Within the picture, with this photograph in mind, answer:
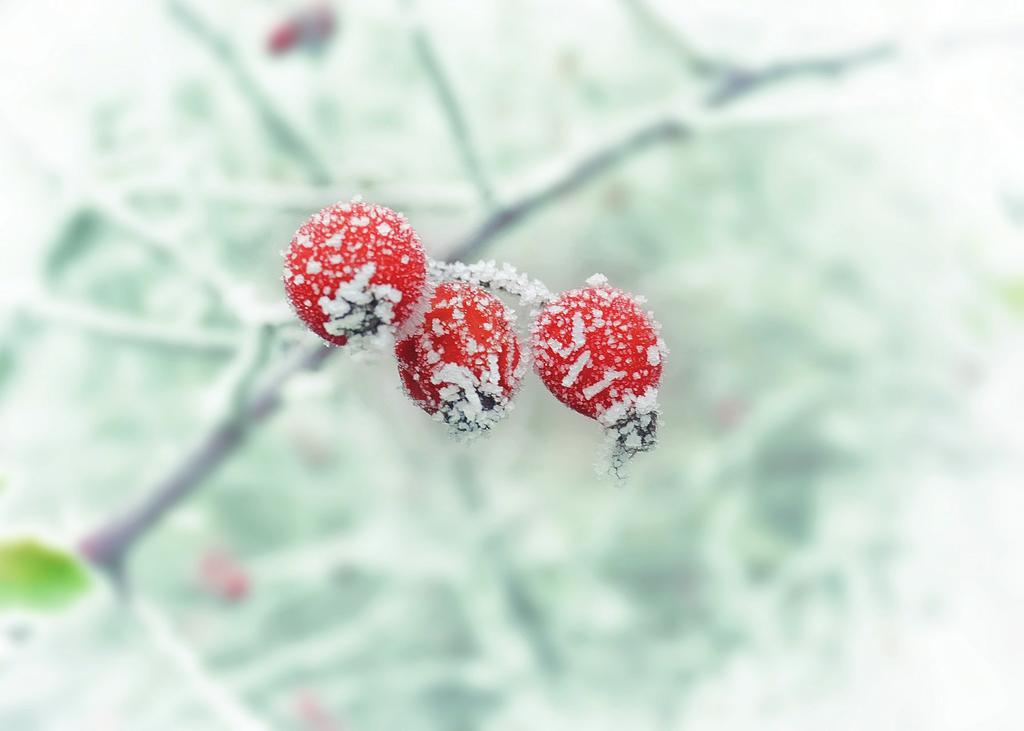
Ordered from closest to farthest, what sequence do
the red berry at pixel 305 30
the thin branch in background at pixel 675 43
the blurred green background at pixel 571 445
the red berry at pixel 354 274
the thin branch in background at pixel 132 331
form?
the red berry at pixel 354 274
the thin branch in background at pixel 132 331
the thin branch in background at pixel 675 43
the red berry at pixel 305 30
the blurred green background at pixel 571 445

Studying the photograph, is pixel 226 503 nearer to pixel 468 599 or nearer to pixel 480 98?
pixel 468 599

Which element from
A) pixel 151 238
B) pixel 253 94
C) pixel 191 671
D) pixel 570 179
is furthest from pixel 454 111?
pixel 191 671

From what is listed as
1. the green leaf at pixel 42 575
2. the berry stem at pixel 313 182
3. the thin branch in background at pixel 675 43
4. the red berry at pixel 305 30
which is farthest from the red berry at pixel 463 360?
the red berry at pixel 305 30

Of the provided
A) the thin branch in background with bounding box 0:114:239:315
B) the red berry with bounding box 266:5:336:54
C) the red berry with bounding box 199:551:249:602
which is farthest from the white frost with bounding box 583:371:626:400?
the red berry with bounding box 199:551:249:602

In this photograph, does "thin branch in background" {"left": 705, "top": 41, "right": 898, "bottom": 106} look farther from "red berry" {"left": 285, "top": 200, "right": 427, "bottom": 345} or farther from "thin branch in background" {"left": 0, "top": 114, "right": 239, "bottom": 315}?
"red berry" {"left": 285, "top": 200, "right": 427, "bottom": 345}

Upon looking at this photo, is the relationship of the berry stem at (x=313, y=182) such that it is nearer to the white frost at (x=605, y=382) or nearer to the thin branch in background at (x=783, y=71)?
the thin branch in background at (x=783, y=71)

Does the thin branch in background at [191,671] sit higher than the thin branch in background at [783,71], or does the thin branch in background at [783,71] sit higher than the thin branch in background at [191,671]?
the thin branch in background at [783,71]
